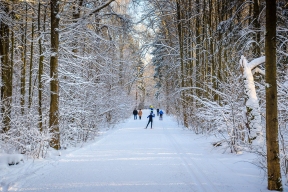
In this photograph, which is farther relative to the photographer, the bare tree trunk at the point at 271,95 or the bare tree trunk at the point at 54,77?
the bare tree trunk at the point at 54,77

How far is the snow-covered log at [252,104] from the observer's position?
8.14 meters

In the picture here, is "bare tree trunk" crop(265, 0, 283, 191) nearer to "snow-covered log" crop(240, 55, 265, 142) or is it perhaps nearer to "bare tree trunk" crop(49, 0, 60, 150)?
"snow-covered log" crop(240, 55, 265, 142)

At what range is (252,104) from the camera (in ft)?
26.7

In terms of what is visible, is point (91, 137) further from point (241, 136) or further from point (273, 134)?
point (273, 134)

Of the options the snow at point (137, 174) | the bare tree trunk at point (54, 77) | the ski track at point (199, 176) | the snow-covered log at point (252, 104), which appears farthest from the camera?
the bare tree trunk at point (54, 77)

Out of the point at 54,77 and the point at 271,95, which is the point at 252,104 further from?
the point at 54,77

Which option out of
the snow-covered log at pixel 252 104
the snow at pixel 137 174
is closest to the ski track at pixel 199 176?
the snow at pixel 137 174

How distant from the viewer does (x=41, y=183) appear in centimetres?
538

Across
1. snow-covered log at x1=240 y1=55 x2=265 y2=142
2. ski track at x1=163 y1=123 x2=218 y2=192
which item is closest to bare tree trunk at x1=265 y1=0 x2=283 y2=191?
ski track at x1=163 y1=123 x2=218 y2=192

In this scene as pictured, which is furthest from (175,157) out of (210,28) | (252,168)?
(210,28)

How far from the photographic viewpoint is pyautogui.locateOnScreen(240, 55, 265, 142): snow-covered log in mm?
8141

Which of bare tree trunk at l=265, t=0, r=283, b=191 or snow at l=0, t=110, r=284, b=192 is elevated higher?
bare tree trunk at l=265, t=0, r=283, b=191

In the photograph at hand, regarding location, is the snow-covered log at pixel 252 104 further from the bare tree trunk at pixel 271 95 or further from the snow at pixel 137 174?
the bare tree trunk at pixel 271 95

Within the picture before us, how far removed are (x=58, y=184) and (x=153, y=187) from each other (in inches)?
78.2
